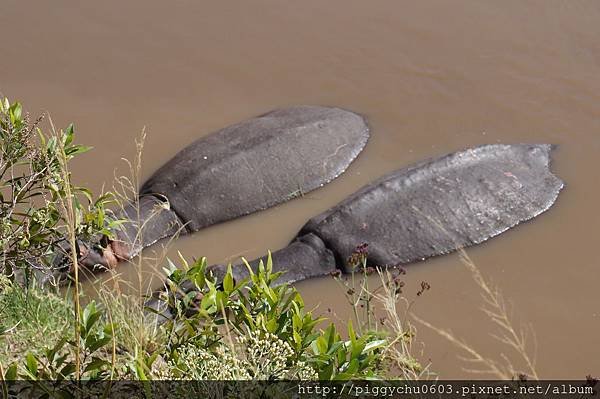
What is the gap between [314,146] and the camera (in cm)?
752

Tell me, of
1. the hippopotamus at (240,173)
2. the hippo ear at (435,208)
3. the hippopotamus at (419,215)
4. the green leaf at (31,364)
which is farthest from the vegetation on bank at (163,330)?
the hippopotamus at (240,173)

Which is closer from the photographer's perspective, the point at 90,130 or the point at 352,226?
the point at 352,226

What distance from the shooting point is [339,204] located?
6.80 meters

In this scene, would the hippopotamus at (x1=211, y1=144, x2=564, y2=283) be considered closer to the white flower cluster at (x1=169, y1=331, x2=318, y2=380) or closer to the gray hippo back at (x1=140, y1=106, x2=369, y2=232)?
the gray hippo back at (x1=140, y1=106, x2=369, y2=232)

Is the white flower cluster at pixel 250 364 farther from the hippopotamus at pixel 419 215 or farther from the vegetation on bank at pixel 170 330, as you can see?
the hippopotamus at pixel 419 215

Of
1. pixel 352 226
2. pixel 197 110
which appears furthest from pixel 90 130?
pixel 352 226

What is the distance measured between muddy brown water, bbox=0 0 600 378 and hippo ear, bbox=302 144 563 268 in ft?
0.45

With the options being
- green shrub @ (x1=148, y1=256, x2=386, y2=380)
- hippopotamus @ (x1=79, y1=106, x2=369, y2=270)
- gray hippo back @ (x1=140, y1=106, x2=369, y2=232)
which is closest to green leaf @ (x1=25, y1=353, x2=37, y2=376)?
green shrub @ (x1=148, y1=256, x2=386, y2=380)

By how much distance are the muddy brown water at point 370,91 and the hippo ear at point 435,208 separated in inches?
5.4

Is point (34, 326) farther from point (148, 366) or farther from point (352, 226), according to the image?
point (352, 226)

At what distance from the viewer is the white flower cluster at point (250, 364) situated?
121 inches

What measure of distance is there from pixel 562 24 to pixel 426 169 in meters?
3.28

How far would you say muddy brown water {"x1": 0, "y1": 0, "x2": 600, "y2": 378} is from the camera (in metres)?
6.39

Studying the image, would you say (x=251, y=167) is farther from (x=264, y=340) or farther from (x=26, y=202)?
(x=264, y=340)
